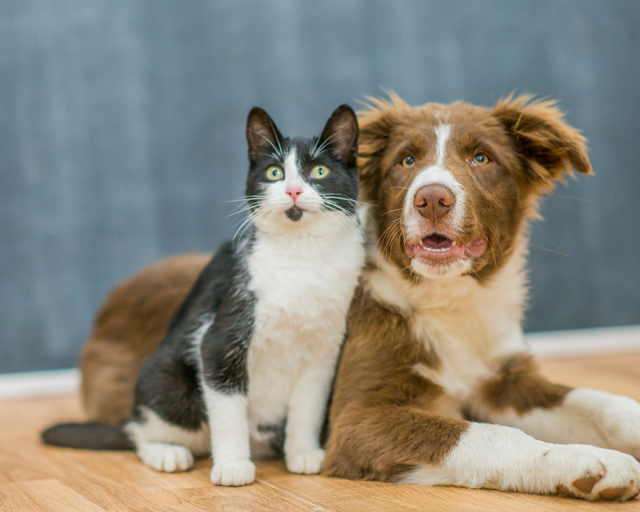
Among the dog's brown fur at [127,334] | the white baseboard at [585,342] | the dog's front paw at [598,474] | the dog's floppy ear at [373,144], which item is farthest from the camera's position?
the white baseboard at [585,342]

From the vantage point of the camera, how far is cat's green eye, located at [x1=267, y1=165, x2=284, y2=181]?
4.77 ft

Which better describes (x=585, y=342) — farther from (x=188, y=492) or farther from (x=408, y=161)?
(x=188, y=492)

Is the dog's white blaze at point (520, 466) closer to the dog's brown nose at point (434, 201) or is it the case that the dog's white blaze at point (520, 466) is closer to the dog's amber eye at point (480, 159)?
the dog's brown nose at point (434, 201)

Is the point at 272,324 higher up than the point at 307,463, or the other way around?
the point at 272,324

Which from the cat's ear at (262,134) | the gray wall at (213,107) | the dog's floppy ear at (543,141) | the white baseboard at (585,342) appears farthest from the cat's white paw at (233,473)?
the white baseboard at (585,342)

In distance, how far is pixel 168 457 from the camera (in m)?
1.51

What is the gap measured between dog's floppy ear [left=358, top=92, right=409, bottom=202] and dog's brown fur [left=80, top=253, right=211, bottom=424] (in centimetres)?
72

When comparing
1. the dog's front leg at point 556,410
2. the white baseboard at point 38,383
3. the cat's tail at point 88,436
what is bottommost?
the white baseboard at point 38,383

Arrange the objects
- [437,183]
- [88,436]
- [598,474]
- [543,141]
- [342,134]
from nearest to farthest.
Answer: [598,474], [437,183], [342,134], [543,141], [88,436]

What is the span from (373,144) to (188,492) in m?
0.94

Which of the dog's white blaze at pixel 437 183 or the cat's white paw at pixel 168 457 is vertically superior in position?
the dog's white blaze at pixel 437 183

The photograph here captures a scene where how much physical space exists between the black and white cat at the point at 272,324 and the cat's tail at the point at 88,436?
188 mm

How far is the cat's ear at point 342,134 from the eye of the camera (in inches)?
57.8

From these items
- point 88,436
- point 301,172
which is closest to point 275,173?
point 301,172
